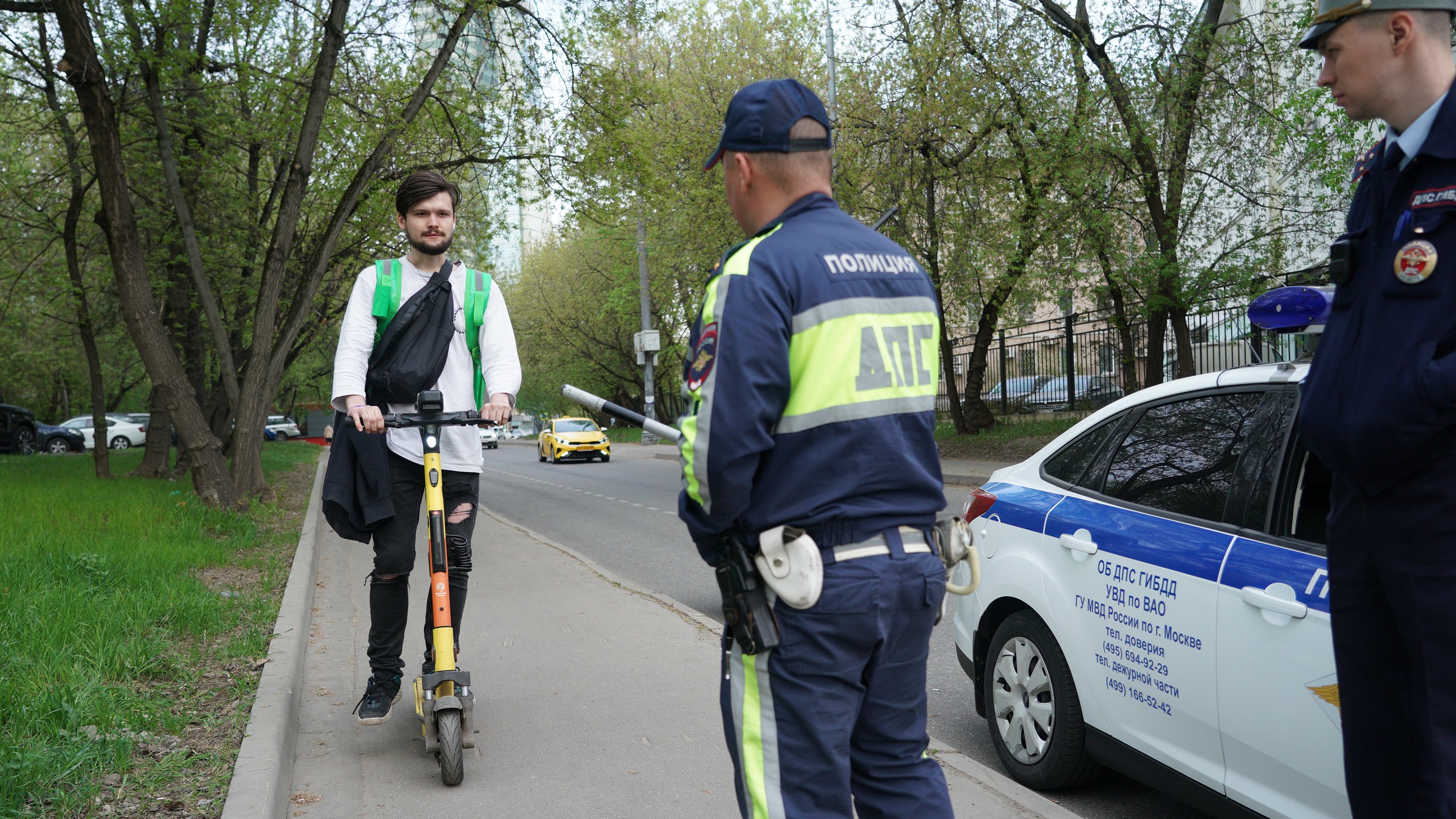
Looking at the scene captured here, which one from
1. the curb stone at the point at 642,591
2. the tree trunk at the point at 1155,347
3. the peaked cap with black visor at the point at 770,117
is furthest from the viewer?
the tree trunk at the point at 1155,347

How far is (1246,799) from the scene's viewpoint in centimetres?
299

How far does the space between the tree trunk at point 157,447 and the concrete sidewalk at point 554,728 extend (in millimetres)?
11341

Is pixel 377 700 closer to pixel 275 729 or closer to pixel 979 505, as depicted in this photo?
pixel 275 729

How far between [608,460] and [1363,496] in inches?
1203

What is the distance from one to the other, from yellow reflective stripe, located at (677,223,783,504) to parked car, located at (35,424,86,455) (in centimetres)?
4439

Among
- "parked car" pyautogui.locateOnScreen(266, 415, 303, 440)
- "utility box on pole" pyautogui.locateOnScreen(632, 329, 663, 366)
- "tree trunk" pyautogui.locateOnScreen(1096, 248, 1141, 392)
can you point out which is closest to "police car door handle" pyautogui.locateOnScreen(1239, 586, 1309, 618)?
"tree trunk" pyautogui.locateOnScreen(1096, 248, 1141, 392)

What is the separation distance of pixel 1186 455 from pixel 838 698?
77.3 inches

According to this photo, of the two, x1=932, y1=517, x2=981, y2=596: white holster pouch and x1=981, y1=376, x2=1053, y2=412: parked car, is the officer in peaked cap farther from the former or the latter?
x1=981, y1=376, x2=1053, y2=412: parked car

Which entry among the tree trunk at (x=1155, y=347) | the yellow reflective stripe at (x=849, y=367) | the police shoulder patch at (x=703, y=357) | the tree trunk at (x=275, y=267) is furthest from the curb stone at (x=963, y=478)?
the police shoulder patch at (x=703, y=357)

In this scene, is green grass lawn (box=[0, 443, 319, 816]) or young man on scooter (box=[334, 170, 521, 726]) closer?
green grass lawn (box=[0, 443, 319, 816])

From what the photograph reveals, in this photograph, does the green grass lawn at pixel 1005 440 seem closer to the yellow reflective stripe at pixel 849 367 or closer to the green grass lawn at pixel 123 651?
the green grass lawn at pixel 123 651

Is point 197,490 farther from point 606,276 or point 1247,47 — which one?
point 606,276

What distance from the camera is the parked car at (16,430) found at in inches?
1422

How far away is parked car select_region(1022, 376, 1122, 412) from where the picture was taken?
2158 centimetres
